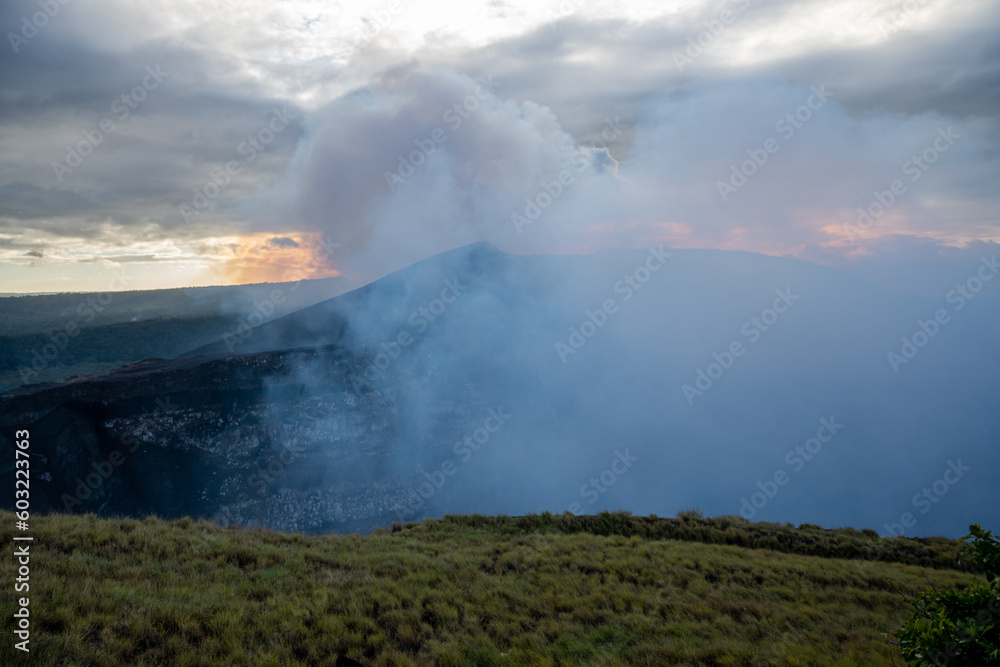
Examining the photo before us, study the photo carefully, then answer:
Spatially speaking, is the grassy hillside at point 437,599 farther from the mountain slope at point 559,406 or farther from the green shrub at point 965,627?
the mountain slope at point 559,406

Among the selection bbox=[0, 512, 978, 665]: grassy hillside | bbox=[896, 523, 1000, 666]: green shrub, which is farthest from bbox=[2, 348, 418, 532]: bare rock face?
bbox=[896, 523, 1000, 666]: green shrub

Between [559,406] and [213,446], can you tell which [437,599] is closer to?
[213,446]

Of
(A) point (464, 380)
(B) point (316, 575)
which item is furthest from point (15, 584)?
(A) point (464, 380)

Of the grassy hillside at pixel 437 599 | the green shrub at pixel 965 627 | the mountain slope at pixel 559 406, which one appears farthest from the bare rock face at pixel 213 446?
the green shrub at pixel 965 627

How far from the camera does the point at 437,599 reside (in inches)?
375

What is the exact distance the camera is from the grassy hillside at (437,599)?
→ 265 inches

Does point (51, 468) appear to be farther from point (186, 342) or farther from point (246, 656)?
point (186, 342)

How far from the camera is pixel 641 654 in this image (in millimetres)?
7406

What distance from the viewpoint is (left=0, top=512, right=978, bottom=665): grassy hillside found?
674 centimetres

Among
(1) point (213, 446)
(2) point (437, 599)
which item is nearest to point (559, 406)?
(1) point (213, 446)

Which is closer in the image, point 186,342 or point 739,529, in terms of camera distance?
point 739,529

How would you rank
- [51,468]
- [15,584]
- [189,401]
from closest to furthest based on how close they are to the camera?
[15,584], [51,468], [189,401]

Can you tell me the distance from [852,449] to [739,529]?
67390mm

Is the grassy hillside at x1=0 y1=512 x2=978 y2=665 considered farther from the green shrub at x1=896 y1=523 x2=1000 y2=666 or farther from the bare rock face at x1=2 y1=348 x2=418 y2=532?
the bare rock face at x1=2 y1=348 x2=418 y2=532
